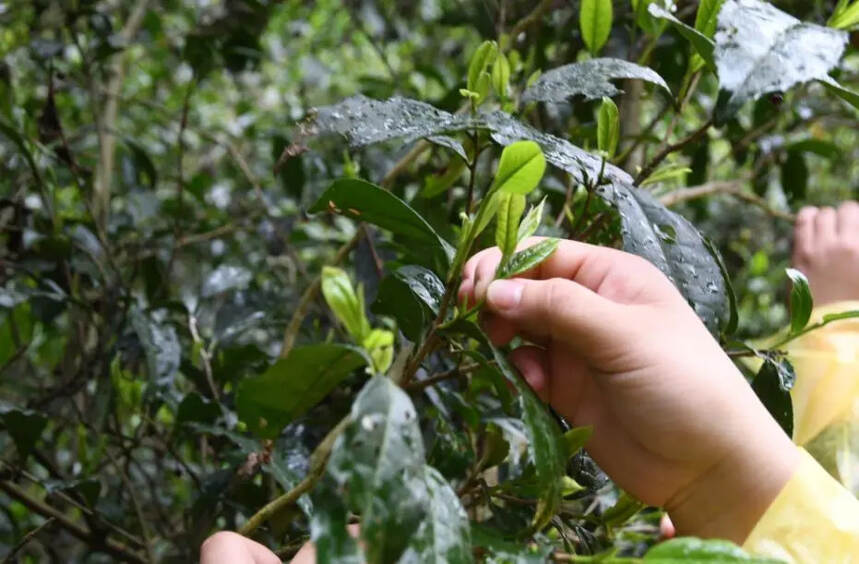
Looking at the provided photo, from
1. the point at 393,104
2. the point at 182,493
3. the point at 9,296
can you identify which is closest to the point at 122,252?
the point at 9,296

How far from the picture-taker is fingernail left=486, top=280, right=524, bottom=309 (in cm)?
56

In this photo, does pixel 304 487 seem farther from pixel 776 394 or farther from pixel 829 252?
pixel 829 252

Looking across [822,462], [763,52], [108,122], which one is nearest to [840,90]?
[763,52]

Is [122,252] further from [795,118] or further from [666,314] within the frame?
[795,118]

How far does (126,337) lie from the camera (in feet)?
3.63

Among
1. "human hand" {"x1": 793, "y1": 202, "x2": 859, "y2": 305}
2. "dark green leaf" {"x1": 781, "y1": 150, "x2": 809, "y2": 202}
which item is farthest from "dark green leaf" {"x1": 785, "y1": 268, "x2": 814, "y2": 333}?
"dark green leaf" {"x1": 781, "y1": 150, "x2": 809, "y2": 202}

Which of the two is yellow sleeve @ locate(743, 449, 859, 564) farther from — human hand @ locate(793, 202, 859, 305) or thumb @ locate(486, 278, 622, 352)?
Answer: human hand @ locate(793, 202, 859, 305)

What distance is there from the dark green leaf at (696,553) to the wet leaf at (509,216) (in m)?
0.22

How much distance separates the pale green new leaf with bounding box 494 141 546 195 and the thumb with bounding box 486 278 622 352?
2.8 inches

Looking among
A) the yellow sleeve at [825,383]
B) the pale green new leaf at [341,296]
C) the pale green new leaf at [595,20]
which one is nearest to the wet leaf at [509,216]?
the pale green new leaf at [341,296]

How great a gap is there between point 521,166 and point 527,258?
66 millimetres

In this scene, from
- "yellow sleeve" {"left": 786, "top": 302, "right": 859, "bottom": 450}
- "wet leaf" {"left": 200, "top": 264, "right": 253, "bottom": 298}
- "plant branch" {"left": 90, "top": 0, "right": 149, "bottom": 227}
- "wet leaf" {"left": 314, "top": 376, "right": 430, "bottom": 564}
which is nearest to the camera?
"wet leaf" {"left": 314, "top": 376, "right": 430, "bottom": 564}

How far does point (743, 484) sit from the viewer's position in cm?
60

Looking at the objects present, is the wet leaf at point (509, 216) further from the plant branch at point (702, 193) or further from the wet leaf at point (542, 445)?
the plant branch at point (702, 193)
